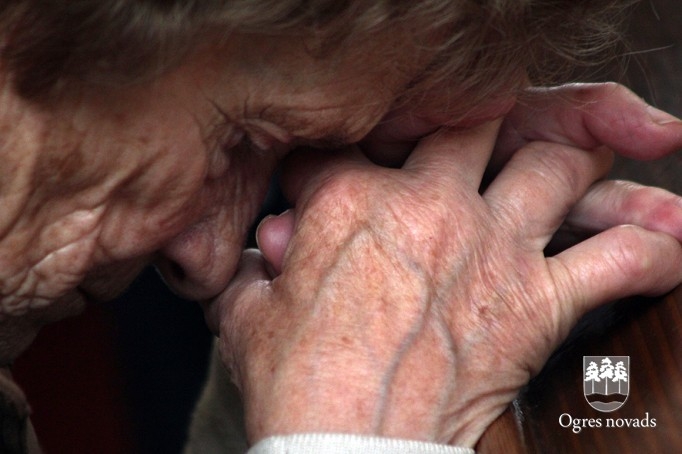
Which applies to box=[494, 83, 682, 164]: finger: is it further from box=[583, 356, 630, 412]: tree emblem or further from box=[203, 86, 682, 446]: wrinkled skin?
box=[583, 356, 630, 412]: tree emblem

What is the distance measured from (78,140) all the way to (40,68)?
0.10 metres

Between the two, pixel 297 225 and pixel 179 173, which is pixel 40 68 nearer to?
pixel 179 173

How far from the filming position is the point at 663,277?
110 cm

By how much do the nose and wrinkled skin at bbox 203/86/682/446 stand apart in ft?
0.08

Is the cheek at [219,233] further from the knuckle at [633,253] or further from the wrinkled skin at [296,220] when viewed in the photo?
the knuckle at [633,253]

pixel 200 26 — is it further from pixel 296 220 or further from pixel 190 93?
pixel 296 220

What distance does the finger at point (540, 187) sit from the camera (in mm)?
1196

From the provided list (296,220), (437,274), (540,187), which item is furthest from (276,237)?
(540,187)

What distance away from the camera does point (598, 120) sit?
1.22 metres

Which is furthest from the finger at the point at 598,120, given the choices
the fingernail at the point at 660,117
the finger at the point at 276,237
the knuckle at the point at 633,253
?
the finger at the point at 276,237

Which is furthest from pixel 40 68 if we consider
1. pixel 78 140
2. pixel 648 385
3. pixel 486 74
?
pixel 648 385

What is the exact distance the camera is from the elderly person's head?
92 centimetres

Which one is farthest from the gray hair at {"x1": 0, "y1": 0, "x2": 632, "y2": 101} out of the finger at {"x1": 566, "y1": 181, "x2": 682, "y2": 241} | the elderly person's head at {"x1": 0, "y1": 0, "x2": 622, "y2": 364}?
the finger at {"x1": 566, "y1": 181, "x2": 682, "y2": 241}

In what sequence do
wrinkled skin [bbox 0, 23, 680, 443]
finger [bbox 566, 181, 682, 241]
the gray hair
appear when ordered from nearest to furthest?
the gray hair
wrinkled skin [bbox 0, 23, 680, 443]
finger [bbox 566, 181, 682, 241]
